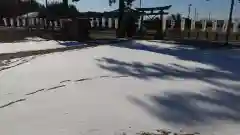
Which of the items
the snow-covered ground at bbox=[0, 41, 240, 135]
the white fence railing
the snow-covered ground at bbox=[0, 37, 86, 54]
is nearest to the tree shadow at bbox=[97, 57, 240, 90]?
the snow-covered ground at bbox=[0, 41, 240, 135]

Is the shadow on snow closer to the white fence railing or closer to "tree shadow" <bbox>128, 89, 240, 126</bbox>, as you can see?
"tree shadow" <bbox>128, 89, 240, 126</bbox>

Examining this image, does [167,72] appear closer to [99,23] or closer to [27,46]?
[27,46]

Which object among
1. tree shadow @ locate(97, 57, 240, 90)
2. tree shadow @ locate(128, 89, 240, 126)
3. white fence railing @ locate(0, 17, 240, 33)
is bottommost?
tree shadow @ locate(128, 89, 240, 126)

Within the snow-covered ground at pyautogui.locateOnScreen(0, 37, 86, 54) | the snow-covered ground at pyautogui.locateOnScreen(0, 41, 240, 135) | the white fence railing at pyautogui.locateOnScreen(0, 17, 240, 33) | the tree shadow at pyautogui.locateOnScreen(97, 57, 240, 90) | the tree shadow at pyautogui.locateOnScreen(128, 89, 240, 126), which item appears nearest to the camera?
the snow-covered ground at pyautogui.locateOnScreen(0, 41, 240, 135)

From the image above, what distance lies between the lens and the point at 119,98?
518 cm

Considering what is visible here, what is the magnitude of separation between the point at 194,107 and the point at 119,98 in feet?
3.76

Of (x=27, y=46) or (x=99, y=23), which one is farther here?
(x=99, y=23)

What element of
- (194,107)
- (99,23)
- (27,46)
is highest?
(99,23)

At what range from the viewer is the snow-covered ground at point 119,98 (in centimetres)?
409

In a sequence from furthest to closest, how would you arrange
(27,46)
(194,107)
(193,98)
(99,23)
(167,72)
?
(99,23), (27,46), (167,72), (193,98), (194,107)

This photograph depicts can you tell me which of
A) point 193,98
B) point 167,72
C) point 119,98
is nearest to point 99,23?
point 167,72

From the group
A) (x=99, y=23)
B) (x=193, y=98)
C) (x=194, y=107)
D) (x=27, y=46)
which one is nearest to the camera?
(x=194, y=107)

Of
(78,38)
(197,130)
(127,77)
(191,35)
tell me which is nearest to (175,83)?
(127,77)

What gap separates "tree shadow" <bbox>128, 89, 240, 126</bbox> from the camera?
13.9 feet
